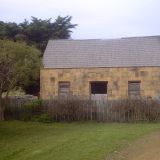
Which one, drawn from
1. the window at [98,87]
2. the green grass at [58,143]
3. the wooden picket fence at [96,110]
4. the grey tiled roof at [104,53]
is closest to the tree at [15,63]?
the wooden picket fence at [96,110]

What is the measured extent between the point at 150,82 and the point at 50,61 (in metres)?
8.51

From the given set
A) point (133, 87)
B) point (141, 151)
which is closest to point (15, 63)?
point (141, 151)

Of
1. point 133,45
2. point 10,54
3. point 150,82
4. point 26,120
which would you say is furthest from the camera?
point 133,45

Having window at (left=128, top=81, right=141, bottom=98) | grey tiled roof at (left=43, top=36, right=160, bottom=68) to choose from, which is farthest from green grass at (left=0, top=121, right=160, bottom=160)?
grey tiled roof at (left=43, top=36, right=160, bottom=68)

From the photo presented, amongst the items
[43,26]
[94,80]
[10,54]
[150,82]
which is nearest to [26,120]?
[10,54]

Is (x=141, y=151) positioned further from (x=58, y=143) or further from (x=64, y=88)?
(x=64, y=88)

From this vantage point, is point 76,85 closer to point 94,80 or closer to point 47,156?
point 94,80

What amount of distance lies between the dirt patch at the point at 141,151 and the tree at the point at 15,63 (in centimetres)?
940

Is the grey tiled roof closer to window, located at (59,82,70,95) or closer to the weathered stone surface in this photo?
the weathered stone surface

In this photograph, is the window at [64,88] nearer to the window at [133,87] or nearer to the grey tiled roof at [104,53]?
the grey tiled roof at [104,53]

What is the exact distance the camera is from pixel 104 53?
37875mm

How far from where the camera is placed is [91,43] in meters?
39.4

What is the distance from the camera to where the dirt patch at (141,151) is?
1406 cm

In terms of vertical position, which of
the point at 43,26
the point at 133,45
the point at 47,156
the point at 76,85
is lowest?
the point at 47,156
